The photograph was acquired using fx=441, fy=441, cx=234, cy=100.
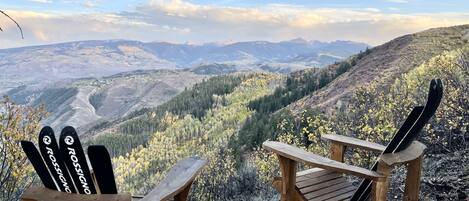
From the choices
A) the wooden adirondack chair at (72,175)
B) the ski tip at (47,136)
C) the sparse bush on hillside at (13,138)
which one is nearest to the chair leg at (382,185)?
the wooden adirondack chair at (72,175)

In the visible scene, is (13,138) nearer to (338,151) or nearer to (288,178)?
(288,178)

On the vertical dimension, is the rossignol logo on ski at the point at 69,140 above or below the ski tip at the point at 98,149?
above

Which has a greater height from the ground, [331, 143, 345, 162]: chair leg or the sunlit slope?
[331, 143, 345, 162]: chair leg

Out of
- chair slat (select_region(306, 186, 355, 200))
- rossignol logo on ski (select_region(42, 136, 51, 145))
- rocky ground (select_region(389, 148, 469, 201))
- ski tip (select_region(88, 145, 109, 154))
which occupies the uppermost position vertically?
rossignol logo on ski (select_region(42, 136, 51, 145))

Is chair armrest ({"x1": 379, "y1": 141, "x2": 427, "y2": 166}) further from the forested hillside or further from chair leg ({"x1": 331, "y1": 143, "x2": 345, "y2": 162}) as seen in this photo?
the forested hillside

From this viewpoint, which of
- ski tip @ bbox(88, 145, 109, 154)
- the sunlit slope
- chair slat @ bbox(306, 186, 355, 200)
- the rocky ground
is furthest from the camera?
the sunlit slope

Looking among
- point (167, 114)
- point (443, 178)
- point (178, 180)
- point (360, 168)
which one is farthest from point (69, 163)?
point (167, 114)

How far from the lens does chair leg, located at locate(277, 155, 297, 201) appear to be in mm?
3393

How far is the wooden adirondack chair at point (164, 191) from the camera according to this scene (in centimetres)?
213

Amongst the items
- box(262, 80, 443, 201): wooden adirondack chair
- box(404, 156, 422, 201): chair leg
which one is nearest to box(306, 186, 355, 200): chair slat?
box(262, 80, 443, 201): wooden adirondack chair

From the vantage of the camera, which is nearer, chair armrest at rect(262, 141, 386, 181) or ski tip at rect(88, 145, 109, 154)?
ski tip at rect(88, 145, 109, 154)

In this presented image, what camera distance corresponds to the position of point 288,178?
343 cm

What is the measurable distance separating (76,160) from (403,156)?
7.01ft

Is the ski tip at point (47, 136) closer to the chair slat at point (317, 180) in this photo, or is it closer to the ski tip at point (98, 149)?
the ski tip at point (98, 149)
